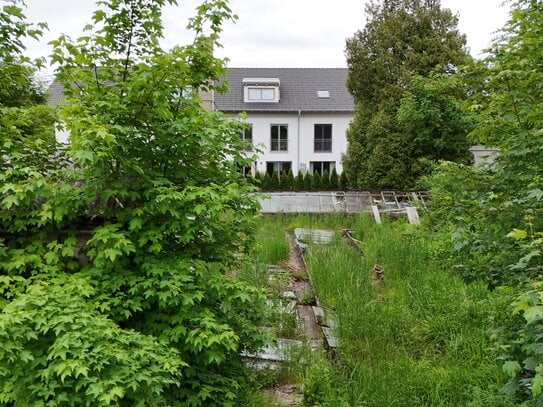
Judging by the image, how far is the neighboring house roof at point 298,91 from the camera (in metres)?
23.4

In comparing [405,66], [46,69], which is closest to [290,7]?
[405,66]

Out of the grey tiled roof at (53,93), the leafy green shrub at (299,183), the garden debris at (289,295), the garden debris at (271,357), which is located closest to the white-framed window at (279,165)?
the leafy green shrub at (299,183)

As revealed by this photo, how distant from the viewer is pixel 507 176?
3.01m

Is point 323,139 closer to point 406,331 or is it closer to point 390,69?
point 390,69

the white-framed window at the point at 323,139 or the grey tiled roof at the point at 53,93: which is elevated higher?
the white-framed window at the point at 323,139

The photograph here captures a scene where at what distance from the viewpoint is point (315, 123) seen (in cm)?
2380

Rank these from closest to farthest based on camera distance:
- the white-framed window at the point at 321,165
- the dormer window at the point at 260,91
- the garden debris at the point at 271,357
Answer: the garden debris at the point at 271,357, the dormer window at the point at 260,91, the white-framed window at the point at 321,165

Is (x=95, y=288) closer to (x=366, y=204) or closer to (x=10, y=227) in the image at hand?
(x=10, y=227)

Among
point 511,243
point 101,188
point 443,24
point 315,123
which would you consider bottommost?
point 511,243

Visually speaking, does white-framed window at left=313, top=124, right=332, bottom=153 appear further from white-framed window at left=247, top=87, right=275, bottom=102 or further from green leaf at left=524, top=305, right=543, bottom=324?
green leaf at left=524, top=305, right=543, bottom=324

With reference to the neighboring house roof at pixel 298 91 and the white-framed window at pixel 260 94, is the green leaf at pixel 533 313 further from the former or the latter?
the white-framed window at pixel 260 94

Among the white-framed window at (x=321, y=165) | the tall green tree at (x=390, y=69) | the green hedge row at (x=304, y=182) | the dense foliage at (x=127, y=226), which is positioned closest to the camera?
the dense foliage at (x=127, y=226)

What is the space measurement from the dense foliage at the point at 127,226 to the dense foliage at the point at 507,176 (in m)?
1.65

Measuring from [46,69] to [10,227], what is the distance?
1.28 m
